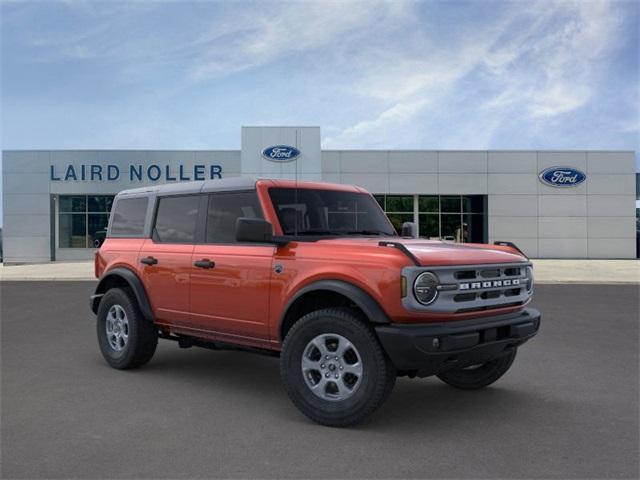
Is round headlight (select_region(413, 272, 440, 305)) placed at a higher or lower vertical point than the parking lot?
higher

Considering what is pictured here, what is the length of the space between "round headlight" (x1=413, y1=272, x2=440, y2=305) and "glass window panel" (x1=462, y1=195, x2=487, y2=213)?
29566 mm

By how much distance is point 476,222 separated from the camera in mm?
33031

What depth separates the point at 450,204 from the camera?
32.7 metres

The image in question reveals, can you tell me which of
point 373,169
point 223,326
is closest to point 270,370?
point 223,326

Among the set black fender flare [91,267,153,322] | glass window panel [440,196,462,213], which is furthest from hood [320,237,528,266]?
glass window panel [440,196,462,213]

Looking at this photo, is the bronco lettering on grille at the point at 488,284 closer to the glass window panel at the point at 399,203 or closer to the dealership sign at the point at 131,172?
the glass window panel at the point at 399,203

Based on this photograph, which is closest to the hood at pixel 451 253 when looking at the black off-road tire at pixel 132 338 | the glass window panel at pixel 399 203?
the black off-road tire at pixel 132 338

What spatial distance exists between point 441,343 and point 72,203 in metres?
32.4

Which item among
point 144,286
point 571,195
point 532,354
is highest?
point 571,195

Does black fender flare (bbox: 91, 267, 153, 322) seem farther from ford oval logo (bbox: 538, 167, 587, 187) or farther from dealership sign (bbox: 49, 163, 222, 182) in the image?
ford oval logo (bbox: 538, 167, 587, 187)

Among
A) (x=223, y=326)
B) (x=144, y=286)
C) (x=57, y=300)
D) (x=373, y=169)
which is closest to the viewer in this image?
(x=223, y=326)

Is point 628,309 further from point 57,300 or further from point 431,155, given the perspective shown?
point 431,155

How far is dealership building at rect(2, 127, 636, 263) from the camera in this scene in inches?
1241

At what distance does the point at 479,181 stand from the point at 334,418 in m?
28.9
